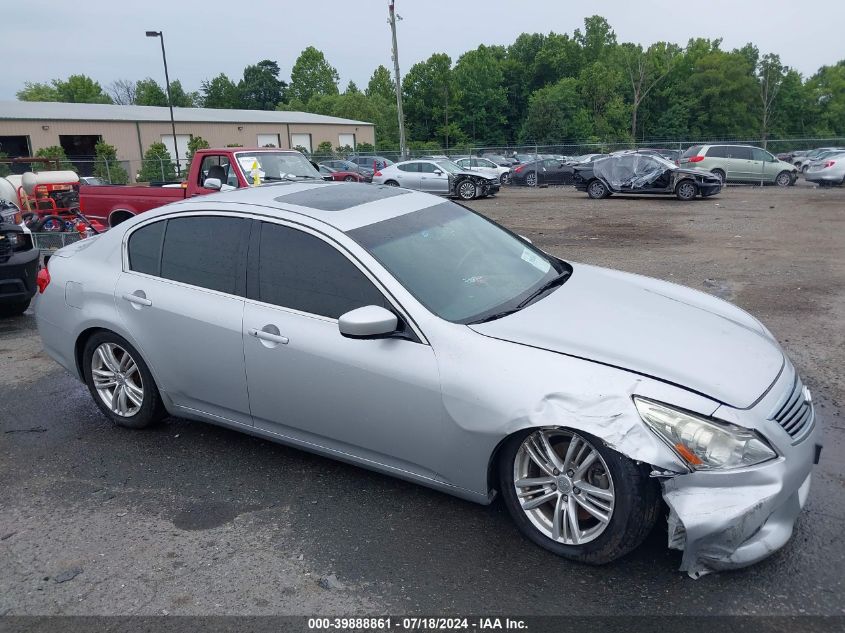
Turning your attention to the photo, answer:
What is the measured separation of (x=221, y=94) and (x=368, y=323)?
113641mm

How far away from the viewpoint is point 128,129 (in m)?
47.8

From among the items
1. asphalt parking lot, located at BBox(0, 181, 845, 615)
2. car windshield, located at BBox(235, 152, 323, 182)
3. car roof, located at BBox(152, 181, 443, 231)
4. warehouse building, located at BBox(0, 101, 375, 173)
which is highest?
warehouse building, located at BBox(0, 101, 375, 173)

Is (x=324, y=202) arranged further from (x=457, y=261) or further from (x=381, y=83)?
(x=381, y=83)

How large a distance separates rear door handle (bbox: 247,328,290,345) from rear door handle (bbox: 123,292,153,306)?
89cm

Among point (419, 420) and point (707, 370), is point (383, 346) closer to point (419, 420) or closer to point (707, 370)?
point (419, 420)

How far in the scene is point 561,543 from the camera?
3174 millimetres

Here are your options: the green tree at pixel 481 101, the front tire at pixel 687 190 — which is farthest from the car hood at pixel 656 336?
the green tree at pixel 481 101

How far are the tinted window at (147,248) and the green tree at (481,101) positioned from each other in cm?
7727

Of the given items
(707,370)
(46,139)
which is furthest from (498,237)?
(46,139)

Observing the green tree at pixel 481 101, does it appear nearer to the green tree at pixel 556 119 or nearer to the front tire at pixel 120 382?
the green tree at pixel 556 119

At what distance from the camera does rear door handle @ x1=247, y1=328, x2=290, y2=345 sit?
12.3 feet

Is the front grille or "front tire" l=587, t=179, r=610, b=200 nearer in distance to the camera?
the front grille

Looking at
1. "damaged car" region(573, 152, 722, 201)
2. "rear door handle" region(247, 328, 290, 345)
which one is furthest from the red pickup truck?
"damaged car" region(573, 152, 722, 201)

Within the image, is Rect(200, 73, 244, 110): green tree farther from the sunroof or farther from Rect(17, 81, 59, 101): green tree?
the sunroof
